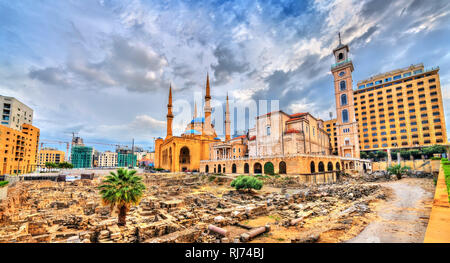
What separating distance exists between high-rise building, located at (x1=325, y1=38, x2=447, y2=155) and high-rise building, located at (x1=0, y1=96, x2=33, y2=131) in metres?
95.3

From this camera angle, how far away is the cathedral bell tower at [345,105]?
192 ft

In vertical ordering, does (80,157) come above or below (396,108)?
below

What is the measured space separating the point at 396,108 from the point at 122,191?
8483 cm

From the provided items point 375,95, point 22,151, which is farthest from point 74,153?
point 375,95

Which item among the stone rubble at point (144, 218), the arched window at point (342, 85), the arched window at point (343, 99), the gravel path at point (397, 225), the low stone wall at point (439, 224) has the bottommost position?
the stone rubble at point (144, 218)

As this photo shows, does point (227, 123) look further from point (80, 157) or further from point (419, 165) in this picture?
point (80, 157)

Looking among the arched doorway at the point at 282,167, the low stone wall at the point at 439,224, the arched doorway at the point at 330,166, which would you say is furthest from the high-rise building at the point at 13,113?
the arched doorway at the point at 330,166

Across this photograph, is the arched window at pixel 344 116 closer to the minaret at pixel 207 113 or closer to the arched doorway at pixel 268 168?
the arched doorway at pixel 268 168

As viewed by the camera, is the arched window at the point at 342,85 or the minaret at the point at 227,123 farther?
the minaret at the point at 227,123

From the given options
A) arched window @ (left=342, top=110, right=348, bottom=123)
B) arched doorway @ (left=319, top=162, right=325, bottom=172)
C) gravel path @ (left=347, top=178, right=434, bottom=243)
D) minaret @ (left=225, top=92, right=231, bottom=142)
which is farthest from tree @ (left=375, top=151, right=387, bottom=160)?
gravel path @ (left=347, top=178, right=434, bottom=243)

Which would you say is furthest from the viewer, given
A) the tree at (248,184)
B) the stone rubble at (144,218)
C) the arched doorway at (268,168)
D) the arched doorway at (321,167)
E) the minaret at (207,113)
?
the minaret at (207,113)

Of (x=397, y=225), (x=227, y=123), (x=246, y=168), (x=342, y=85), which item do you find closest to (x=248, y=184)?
(x=397, y=225)

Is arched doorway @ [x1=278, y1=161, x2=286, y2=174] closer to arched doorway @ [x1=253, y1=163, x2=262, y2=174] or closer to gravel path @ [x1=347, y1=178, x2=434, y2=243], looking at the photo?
arched doorway @ [x1=253, y1=163, x2=262, y2=174]

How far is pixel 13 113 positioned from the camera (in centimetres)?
5453
